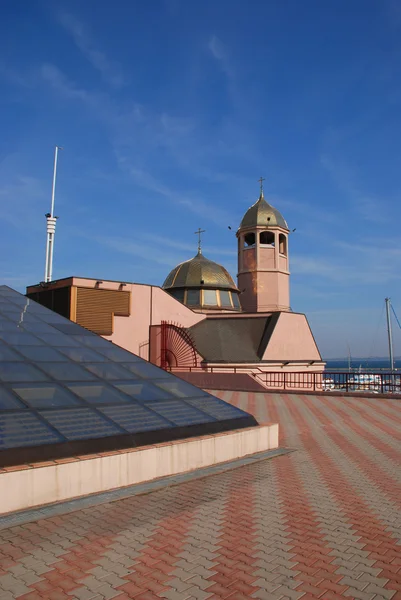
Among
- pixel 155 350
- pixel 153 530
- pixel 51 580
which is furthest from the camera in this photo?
pixel 155 350

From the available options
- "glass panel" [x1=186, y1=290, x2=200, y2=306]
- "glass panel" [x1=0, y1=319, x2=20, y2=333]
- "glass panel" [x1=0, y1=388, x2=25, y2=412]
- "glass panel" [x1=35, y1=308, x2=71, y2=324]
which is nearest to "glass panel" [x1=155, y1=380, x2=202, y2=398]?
"glass panel" [x1=0, y1=388, x2=25, y2=412]

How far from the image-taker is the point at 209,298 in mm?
39625

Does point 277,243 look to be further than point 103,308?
Yes

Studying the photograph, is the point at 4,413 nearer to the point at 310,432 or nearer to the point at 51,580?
the point at 51,580

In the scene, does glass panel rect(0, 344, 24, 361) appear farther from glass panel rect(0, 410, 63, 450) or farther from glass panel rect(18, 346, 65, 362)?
glass panel rect(0, 410, 63, 450)

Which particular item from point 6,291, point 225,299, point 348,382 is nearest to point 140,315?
point 225,299

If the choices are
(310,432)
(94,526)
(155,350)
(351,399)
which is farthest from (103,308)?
(94,526)

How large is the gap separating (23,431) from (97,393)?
1.91 meters

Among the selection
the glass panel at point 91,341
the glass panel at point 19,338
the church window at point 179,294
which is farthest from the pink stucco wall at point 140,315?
the glass panel at point 19,338

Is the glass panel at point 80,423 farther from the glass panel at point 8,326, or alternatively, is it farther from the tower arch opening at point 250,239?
the tower arch opening at point 250,239

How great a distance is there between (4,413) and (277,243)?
36282mm

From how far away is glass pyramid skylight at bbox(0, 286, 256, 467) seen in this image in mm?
6402

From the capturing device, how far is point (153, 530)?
16.9ft

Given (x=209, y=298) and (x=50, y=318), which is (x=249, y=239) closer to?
(x=209, y=298)
